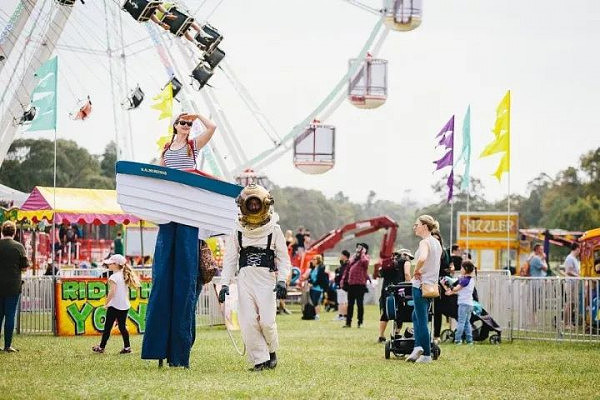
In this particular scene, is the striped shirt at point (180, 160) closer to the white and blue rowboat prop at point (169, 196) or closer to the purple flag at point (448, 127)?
the white and blue rowboat prop at point (169, 196)

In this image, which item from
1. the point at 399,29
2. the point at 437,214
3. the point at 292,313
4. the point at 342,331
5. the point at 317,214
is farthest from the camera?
the point at 317,214

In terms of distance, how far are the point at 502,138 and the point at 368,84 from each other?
55.6 feet

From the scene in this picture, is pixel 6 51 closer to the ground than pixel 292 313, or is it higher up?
higher up

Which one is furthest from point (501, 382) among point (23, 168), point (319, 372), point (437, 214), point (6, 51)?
point (437, 214)

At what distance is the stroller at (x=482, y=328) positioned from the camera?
19688 mm

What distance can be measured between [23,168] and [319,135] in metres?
54.1

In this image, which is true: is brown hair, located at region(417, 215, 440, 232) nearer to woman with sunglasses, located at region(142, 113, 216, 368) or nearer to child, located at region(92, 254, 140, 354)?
woman with sunglasses, located at region(142, 113, 216, 368)

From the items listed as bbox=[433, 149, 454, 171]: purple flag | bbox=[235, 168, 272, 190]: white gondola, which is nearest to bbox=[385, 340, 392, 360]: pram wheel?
bbox=[433, 149, 454, 171]: purple flag

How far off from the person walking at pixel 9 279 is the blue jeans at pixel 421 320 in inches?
208

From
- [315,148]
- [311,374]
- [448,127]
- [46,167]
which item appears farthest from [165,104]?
[46,167]

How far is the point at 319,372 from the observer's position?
12.8 m

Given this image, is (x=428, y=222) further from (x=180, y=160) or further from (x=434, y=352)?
(x=180, y=160)

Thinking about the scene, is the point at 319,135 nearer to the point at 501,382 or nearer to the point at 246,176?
the point at 246,176

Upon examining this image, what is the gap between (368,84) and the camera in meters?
41.2
